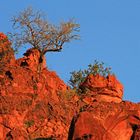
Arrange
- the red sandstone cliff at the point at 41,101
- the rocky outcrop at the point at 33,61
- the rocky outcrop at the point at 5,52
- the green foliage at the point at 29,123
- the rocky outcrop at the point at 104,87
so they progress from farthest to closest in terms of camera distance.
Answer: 1. the rocky outcrop at the point at 104,87
2. the rocky outcrop at the point at 33,61
3. the rocky outcrop at the point at 5,52
4. the green foliage at the point at 29,123
5. the red sandstone cliff at the point at 41,101

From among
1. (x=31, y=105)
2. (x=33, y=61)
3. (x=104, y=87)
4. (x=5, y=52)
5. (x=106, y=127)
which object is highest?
(x=33, y=61)

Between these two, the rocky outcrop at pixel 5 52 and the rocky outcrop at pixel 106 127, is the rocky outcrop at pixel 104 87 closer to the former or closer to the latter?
the rocky outcrop at pixel 5 52

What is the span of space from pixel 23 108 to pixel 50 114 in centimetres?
185

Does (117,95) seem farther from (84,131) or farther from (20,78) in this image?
(84,131)

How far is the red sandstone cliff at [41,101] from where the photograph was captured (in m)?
51.8

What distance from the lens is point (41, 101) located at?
5469cm

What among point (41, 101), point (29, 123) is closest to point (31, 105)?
point (41, 101)

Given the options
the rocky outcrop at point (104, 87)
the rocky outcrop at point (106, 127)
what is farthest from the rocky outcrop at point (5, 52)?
the rocky outcrop at point (106, 127)

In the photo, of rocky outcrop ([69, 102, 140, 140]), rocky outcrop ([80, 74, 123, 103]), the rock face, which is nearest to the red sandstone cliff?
rocky outcrop ([80, 74, 123, 103])

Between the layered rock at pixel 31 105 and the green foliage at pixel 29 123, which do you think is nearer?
the layered rock at pixel 31 105

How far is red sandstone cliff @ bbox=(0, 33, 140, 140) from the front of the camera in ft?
170

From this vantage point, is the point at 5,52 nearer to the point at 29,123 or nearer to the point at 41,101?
the point at 41,101

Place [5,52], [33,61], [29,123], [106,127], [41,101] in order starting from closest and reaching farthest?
[106,127] < [29,123] < [41,101] < [5,52] < [33,61]

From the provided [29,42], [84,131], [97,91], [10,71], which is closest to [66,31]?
[29,42]
